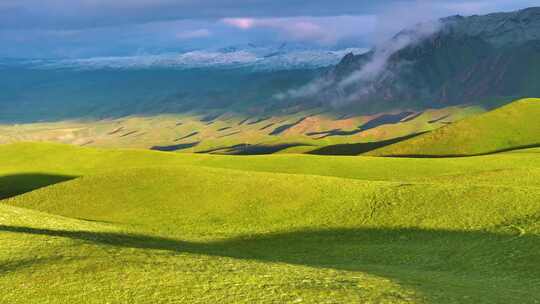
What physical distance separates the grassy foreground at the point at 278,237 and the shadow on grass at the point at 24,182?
1019 inches

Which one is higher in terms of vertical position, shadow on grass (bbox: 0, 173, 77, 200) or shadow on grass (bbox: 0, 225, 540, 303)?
shadow on grass (bbox: 0, 173, 77, 200)

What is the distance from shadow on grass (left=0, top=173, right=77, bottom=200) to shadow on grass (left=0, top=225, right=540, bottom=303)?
69857mm

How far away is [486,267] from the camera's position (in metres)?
34.9

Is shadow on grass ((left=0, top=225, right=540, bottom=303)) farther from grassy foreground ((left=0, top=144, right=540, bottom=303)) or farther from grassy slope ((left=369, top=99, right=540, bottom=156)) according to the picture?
grassy slope ((left=369, top=99, right=540, bottom=156))

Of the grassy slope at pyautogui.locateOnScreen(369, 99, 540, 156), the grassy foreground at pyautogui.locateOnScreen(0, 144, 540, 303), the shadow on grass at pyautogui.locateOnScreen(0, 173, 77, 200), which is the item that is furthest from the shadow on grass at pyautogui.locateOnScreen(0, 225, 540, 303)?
the grassy slope at pyautogui.locateOnScreen(369, 99, 540, 156)

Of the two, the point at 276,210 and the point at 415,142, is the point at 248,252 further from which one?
the point at 415,142

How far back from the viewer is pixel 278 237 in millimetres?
50938

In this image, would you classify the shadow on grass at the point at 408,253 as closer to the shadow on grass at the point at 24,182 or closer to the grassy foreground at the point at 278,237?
the grassy foreground at the point at 278,237

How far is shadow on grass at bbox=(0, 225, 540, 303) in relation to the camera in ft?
93.3

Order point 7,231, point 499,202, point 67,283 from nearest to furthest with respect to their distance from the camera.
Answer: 1. point 67,283
2. point 7,231
3. point 499,202

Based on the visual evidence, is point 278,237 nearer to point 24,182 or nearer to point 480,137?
point 24,182

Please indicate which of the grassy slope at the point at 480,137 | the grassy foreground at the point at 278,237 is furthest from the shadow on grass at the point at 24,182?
the grassy slope at the point at 480,137

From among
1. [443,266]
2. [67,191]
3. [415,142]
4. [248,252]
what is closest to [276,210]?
[248,252]

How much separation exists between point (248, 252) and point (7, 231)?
16.6 m
